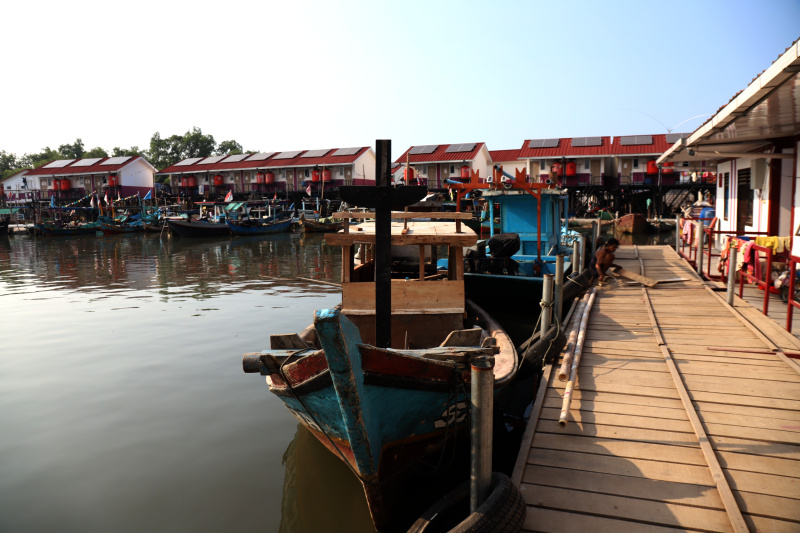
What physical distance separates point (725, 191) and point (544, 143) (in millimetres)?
32544

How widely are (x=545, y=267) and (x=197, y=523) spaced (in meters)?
9.00

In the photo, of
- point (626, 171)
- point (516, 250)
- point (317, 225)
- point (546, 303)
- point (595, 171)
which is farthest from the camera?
point (595, 171)

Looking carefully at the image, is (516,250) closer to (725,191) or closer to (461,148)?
(725,191)

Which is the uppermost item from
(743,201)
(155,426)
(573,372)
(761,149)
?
(761,149)

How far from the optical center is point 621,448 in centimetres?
428

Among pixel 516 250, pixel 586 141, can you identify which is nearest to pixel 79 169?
pixel 586 141

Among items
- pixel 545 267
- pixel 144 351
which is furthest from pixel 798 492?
pixel 144 351

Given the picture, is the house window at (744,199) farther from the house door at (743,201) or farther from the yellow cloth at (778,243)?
the yellow cloth at (778,243)

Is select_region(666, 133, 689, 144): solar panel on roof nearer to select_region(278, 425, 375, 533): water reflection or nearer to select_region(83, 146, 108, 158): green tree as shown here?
select_region(278, 425, 375, 533): water reflection

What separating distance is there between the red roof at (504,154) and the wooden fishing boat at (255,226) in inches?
925

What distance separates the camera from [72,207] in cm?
5250

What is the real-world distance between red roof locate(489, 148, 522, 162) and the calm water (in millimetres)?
41856

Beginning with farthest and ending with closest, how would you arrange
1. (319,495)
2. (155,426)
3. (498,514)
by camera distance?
(155,426)
(319,495)
(498,514)

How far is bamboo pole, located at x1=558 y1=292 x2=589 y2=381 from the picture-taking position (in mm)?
5715
